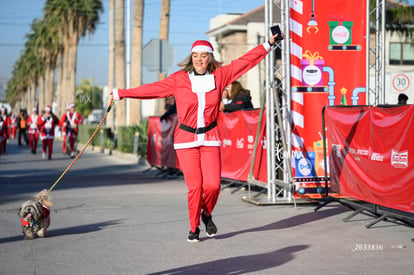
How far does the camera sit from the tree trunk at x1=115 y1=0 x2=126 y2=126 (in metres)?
33.7

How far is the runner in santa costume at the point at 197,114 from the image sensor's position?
25.8 ft

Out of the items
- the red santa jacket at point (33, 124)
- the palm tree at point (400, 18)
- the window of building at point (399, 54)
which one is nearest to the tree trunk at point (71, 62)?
the window of building at point (399, 54)

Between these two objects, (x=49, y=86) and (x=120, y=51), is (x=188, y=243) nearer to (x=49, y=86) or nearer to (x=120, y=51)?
(x=120, y=51)

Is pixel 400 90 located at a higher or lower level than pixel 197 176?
higher

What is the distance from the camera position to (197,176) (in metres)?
7.89

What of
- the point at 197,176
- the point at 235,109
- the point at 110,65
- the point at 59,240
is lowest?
the point at 59,240

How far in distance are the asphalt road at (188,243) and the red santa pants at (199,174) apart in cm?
39

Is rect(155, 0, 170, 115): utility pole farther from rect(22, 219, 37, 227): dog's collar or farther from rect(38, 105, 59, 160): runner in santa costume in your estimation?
rect(22, 219, 37, 227): dog's collar

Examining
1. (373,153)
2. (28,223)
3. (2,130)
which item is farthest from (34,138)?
(373,153)

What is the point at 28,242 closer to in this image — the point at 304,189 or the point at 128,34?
the point at 304,189

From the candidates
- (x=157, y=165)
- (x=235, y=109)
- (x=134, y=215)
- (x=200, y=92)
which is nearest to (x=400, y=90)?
(x=157, y=165)

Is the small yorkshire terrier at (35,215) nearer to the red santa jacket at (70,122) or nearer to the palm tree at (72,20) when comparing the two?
the red santa jacket at (70,122)

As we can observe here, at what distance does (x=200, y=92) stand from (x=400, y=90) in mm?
20869

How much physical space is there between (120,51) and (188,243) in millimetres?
27148
